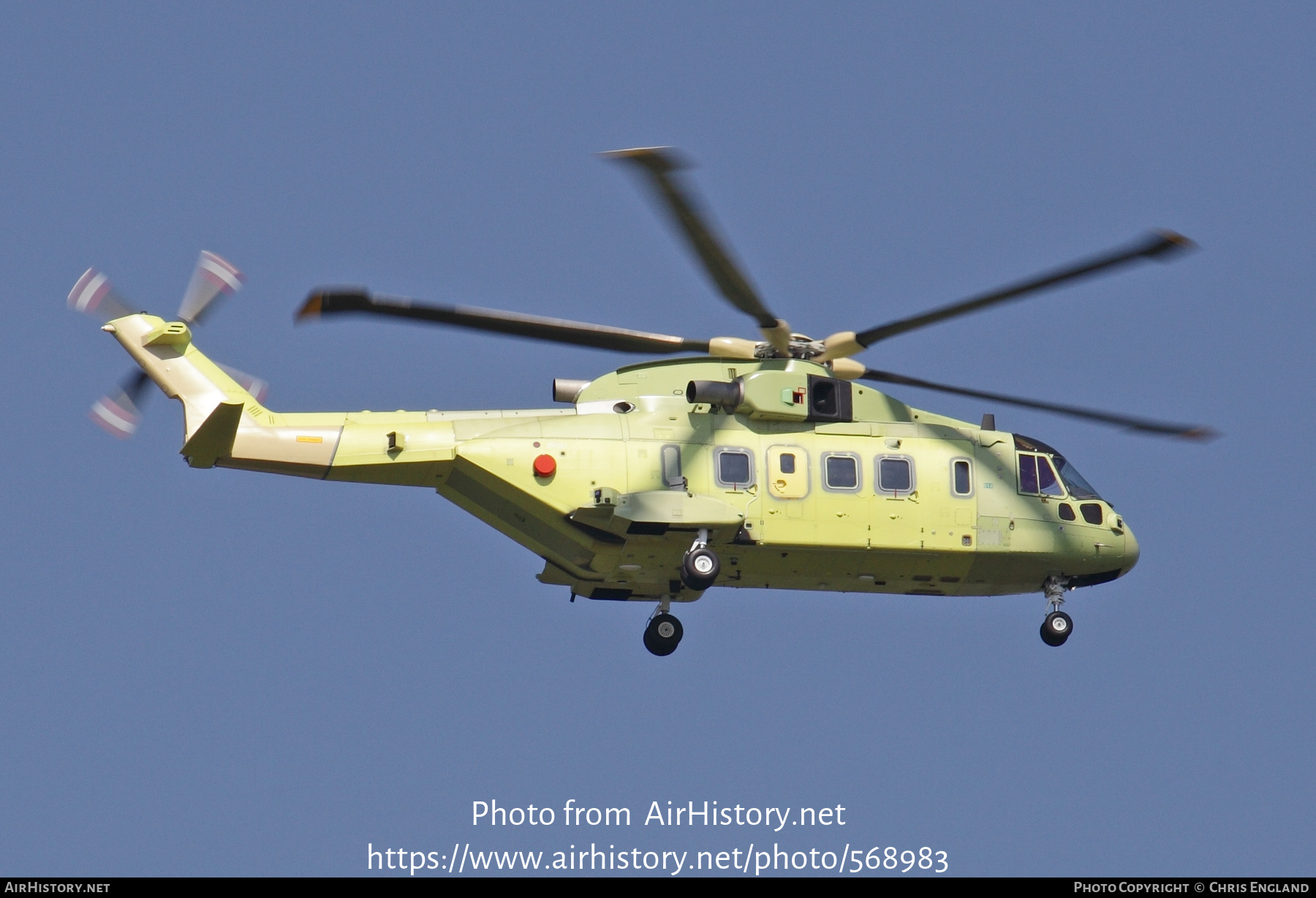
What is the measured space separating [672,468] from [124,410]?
23.7 ft

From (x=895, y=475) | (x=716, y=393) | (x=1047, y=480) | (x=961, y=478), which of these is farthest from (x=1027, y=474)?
(x=716, y=393)

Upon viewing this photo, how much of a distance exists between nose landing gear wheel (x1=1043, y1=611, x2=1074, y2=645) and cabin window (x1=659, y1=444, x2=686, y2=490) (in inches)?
244

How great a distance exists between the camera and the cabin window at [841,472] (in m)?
26.5

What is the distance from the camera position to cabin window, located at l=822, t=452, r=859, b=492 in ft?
86.8

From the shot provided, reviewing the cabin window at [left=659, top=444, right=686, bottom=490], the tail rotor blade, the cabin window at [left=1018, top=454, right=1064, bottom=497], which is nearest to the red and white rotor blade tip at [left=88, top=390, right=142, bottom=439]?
the tail rotor blade

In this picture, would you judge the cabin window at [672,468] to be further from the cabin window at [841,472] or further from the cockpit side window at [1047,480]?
the cockpit side window at [1047,480]

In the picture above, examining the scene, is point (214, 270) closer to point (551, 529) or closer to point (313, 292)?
point (313, 292)

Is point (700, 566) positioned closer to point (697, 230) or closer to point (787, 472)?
point (787, 472)

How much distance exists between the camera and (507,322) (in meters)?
24.9

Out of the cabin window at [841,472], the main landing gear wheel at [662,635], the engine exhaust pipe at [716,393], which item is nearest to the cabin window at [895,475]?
the cabin window at [841,472]

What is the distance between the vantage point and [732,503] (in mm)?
26000

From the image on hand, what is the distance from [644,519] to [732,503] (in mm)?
1406

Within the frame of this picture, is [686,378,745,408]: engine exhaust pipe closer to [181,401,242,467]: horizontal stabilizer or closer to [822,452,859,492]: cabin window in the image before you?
[822,452,859,492]: cabin window
